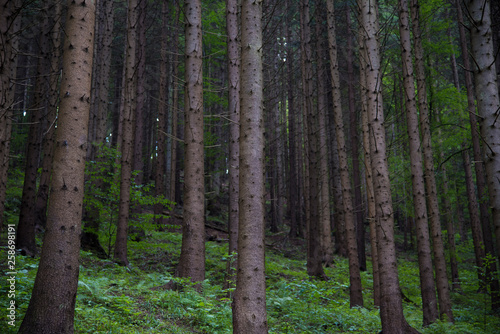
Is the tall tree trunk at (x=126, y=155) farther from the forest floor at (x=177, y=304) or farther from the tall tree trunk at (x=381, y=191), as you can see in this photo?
the tall tree trunk at (x=381, y=191)

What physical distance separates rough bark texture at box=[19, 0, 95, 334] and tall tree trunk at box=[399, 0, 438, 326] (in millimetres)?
7407

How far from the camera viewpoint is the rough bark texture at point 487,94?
4.73 m

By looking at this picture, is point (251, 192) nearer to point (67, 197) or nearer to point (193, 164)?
point (67, 197)

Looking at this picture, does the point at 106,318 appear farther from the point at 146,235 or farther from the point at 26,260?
the point at 146,235

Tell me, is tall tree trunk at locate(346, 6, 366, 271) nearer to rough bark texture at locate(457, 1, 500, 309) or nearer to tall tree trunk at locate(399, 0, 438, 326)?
rough bark texture at locate(457, 1, 500, 309)

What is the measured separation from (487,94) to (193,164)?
18.5ft

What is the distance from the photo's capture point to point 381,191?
6820mm

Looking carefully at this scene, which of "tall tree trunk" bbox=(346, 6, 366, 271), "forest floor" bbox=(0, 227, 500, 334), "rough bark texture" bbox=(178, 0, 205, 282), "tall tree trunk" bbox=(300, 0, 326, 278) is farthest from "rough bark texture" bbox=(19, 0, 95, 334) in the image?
"tall tree trunk" bbox=(346, 6, 366, 271)

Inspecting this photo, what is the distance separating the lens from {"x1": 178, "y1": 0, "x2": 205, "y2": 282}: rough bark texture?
26.4ft

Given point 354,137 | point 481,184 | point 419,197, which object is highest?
point 354,137

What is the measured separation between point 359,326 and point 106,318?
550cm

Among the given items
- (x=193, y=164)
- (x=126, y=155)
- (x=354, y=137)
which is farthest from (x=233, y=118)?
(x=354, y=137)

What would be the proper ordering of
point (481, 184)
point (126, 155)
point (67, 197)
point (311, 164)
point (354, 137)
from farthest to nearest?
point (354, 137) < point (481, 184) < point (311, 164) < point (126, 155) < point (67, 197)

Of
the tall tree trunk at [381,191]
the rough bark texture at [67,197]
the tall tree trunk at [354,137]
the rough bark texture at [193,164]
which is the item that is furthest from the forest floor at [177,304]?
the tall tree trunk at [354,137]
